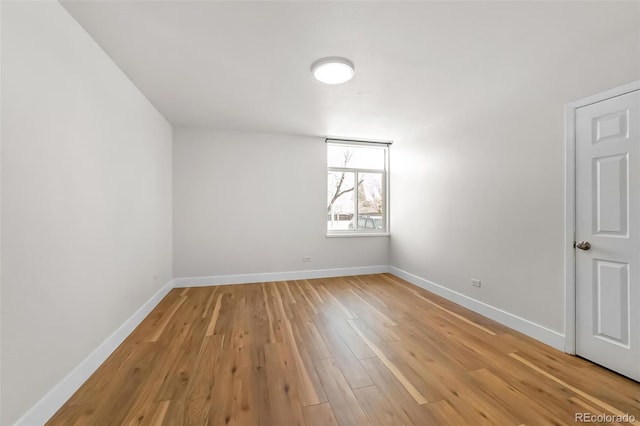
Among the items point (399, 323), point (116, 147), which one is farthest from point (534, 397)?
point (116, 147)

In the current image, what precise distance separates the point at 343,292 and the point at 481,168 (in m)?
2.49

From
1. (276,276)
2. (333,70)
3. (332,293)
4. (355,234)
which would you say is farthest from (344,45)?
(276,276)

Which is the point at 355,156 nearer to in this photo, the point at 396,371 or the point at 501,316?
the point at 501,316

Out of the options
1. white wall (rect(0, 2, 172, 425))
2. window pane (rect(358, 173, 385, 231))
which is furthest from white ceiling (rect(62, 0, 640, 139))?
window pane (rect(358, 173, 385, 231))

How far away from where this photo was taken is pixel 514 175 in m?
2.68

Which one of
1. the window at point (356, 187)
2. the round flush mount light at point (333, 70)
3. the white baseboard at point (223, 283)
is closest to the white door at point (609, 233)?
the white baseboard at point (223, 283)

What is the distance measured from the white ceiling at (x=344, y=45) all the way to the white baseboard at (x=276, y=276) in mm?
2665

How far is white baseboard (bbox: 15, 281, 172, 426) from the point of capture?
139 cm

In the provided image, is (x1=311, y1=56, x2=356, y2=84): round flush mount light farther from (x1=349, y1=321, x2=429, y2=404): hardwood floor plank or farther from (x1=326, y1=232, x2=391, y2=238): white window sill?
(x1=326, y1=232, x2=391, y2=238): white window sill

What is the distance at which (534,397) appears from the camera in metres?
1.67

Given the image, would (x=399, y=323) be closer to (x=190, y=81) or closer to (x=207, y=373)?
(x=207, y=373)

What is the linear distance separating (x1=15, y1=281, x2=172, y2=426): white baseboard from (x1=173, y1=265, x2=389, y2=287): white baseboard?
1405 mm

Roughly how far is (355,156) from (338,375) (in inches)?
155

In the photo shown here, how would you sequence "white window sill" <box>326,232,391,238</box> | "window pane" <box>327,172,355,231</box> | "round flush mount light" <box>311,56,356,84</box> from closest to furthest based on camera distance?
"round flush mount light" <box>311,56,356,84</box>
"white window sill" <box>326,232,391,238</box>
"window pane" <box>327,172,355,231</box>
